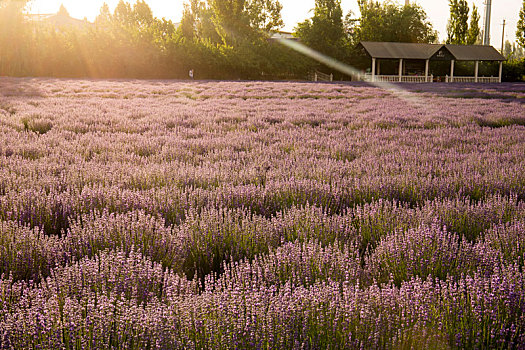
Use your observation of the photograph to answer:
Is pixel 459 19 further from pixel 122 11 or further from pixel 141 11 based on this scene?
pixel 122 11

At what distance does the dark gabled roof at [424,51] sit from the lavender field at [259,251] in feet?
155

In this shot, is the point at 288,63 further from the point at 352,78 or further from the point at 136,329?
the point at 136,329

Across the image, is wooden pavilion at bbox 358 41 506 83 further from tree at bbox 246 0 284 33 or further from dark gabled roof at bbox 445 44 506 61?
tree at bbox 246 0 284 33

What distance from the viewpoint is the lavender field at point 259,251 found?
4.99ft

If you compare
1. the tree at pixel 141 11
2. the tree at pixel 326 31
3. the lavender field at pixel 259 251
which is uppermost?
the tree at pixel 141 11

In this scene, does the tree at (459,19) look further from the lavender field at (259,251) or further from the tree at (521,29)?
the lavender field at (259,251)

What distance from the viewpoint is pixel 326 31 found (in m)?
57.2

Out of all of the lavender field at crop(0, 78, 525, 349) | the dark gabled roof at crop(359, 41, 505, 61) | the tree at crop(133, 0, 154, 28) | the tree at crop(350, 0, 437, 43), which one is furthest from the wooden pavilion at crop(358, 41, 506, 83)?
the lavender field at crop(0, 78, 525, 349)

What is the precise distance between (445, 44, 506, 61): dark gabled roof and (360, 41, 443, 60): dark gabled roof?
216 cm

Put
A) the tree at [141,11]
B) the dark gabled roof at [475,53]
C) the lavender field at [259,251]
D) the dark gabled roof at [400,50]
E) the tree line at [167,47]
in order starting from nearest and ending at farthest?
1. the lavender field at [259,251]
2. the tree line at [167,47]
3. the dark gabled roof at [400,50]
4. the dark gabled roof at [475,53]
5. the tree at [141,11]

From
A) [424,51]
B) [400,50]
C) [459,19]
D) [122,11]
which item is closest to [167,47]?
[400,50]

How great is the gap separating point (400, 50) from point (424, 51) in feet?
9.75

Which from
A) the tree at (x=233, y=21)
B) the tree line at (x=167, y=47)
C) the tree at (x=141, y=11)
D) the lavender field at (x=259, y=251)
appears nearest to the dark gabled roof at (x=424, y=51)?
the tree line at (x=167, y=47)

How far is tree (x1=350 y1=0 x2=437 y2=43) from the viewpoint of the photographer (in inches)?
2584
